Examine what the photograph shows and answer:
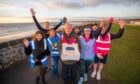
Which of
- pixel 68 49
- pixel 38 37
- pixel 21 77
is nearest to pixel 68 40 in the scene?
pixel 68 49

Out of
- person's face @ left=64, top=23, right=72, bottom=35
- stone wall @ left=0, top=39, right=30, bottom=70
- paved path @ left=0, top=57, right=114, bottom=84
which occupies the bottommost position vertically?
paved path @ left=0, top=57, right=114, bottom=84

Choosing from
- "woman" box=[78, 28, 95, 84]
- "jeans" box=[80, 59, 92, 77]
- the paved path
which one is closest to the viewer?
"woman" box=[78, 28, 95, 84]

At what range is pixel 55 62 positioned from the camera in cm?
506

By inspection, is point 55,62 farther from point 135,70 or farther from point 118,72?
point 135,70

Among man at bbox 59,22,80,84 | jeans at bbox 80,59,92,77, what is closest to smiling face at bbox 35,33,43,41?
man at bbox 59,22,80,84

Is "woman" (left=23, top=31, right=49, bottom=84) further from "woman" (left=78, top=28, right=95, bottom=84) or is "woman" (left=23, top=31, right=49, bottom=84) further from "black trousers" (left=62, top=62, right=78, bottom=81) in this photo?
"woman" (left=78, top=28, right=95, bottom=84)

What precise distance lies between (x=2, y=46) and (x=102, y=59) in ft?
13.4

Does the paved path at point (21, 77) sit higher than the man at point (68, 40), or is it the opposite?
the man at point (68, 40)

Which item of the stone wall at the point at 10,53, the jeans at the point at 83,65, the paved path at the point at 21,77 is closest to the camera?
the jeans at the point at 83,65

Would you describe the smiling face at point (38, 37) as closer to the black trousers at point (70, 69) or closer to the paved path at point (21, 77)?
the black trousers at point (70, 69)

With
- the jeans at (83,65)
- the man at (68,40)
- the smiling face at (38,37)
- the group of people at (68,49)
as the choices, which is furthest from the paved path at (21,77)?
the smiling face at (38,37)

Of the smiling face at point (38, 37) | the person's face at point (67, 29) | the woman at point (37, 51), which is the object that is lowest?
the woman at point (37, 51)

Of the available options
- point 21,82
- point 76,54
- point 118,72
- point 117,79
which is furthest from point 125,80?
point 21,82

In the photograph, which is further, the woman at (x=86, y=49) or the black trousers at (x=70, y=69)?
the woman at (x=86, y=49)
